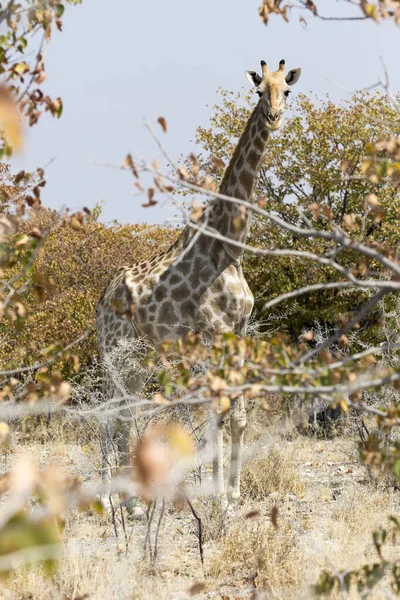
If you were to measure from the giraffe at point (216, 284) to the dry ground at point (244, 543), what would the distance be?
1.80 feet

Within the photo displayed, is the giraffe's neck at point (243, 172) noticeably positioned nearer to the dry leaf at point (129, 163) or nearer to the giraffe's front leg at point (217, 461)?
the giraffe's front leg at point (217, 461)

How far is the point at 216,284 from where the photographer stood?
699cm

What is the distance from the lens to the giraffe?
6.89m

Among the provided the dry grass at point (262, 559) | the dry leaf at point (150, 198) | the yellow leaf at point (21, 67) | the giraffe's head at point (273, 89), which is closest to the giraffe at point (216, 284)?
the giraffe's head at point (273, 89)

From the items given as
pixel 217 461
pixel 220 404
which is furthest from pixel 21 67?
pixel 217 461

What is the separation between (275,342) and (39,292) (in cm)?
116

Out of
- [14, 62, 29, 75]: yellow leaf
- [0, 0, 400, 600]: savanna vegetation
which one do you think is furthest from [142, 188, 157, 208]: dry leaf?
[14, 62, 29, 75]: yellow leaf

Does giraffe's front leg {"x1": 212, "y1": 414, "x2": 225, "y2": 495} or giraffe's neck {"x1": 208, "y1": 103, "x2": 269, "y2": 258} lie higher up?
giraffe's neck {"x1": 208, "y1": 103, "x2": 269, "y2": 258}

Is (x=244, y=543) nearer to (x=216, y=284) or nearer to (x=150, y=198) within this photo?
(x=216, y=284)

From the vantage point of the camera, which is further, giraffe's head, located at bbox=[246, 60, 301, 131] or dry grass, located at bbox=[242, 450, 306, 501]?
dry grass, located at bbox=[242, 450, 306, 501]

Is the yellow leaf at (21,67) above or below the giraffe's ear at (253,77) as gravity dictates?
below

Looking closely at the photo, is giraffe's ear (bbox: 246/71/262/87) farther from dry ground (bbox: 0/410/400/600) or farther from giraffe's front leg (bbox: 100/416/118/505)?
dry ground (bbox: 0/410/400/600)

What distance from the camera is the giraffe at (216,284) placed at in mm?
6887

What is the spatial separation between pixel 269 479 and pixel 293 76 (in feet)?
13.6
